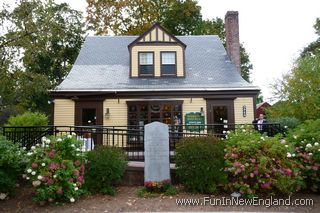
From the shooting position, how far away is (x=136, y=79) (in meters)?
17.0

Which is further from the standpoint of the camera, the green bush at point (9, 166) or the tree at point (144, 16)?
the tree at point (144, 16)

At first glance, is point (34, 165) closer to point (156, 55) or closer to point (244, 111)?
point (156, 55)

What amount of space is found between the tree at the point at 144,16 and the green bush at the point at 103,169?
71.2 feet

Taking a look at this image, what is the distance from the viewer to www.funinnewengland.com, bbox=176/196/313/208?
7.01m

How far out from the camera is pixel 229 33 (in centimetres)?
1948

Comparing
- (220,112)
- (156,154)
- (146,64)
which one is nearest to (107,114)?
(146,64)

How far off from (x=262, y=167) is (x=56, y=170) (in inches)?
183

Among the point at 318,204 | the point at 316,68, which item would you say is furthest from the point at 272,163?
the point at 316,68

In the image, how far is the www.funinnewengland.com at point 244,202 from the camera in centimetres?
701

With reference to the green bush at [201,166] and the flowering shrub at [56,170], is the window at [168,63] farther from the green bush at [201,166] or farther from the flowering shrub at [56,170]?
the flowering shrub at [56,170]

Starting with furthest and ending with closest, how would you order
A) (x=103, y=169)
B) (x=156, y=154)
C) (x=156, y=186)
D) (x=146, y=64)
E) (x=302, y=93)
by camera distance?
(x=146, y=64) → (x=302, y=93) → (x=156, y=154) → (x=156, y=186) → (x=103, y=169)

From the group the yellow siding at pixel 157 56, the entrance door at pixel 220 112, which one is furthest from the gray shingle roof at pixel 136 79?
the entrance door at pixel 220 112

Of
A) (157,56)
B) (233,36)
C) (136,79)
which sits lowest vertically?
(136,79)

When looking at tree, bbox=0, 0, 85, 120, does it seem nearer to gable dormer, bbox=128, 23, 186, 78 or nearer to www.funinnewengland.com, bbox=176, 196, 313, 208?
www.funinnewengland.com, bbox=176, 196, 313, 208
